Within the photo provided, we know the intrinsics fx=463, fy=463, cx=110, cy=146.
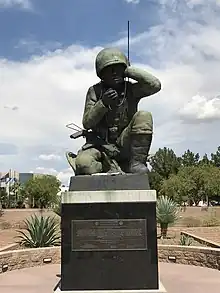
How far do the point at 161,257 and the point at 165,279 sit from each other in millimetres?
2441

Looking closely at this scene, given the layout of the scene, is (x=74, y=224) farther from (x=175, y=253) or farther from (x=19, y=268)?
(x=175, y=253)

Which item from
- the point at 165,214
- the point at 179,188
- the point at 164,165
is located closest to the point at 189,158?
the point at 164,165

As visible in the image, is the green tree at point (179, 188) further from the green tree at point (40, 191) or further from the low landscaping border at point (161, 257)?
the low landscaping border at point (161, 257)

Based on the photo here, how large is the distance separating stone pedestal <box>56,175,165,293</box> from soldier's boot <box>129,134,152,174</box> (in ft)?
1.37

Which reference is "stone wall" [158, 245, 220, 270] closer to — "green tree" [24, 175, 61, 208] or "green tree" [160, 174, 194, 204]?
"green tree" [160, 174, 194, 204]

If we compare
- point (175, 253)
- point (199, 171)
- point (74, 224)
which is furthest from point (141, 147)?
point (199, 171)

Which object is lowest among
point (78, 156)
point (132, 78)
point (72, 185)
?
point (72, 185)

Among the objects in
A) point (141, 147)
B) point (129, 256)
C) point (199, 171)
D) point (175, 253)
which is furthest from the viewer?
point (199, 171)

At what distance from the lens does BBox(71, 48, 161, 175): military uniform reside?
6.33m

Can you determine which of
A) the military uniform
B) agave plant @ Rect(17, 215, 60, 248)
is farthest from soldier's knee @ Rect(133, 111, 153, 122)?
agave plant @ Rect(17, 215, 60, 248)

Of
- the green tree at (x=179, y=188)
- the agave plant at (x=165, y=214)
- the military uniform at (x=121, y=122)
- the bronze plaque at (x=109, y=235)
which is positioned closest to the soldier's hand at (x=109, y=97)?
the military uniform at (x=121, y=122)

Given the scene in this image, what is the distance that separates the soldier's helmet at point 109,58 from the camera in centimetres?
633

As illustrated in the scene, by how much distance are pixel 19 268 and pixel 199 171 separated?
4803cm

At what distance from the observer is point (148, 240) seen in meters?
5.89
